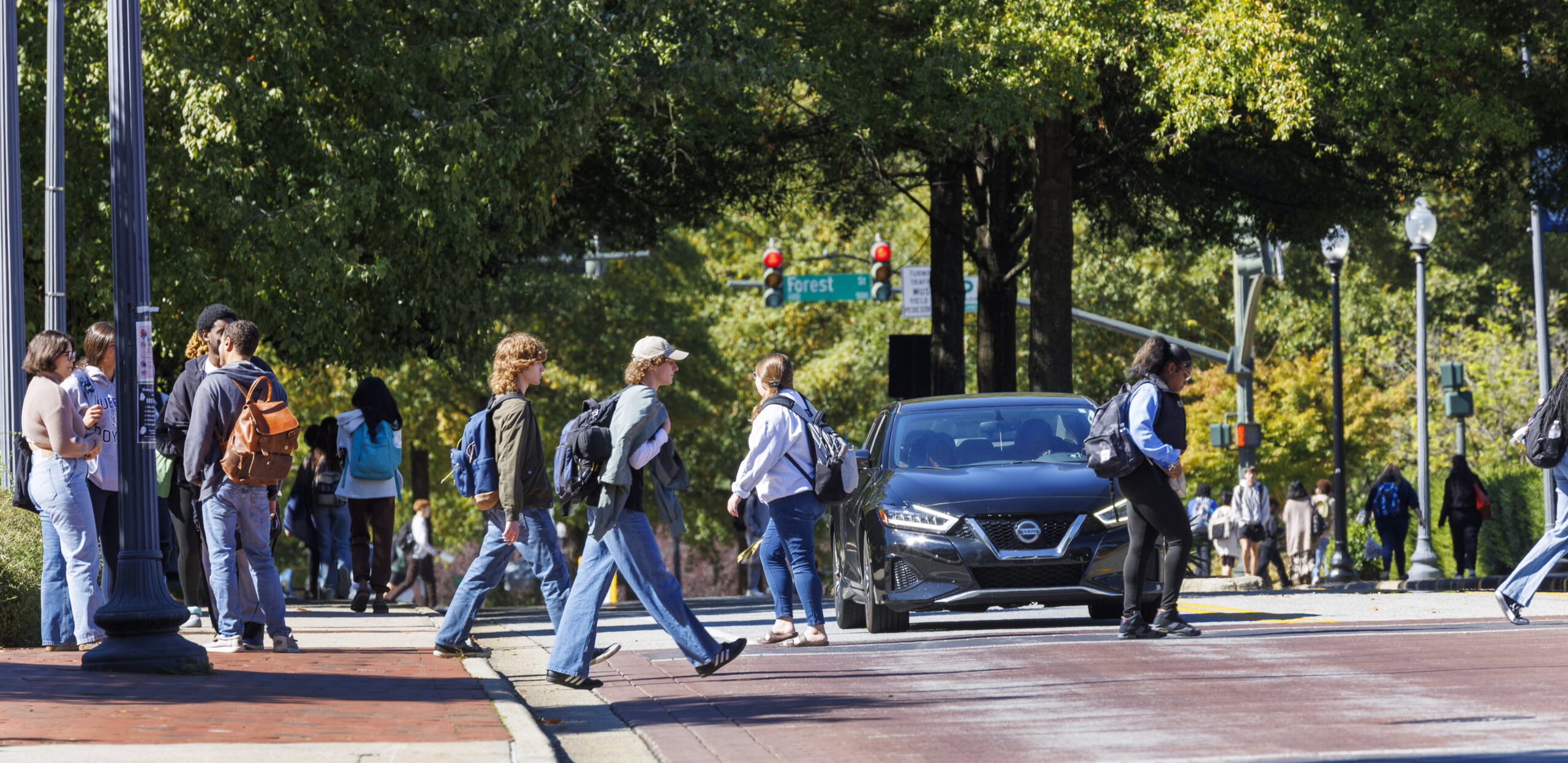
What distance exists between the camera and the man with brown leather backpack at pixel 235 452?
1027 cm

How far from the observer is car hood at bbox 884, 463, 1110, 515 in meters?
11.9

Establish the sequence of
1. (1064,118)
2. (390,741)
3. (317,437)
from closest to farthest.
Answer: (390,741), (317,437), (1064,118)

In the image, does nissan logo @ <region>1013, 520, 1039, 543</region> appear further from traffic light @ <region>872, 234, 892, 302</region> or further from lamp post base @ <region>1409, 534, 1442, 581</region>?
traffic light @ <region>872, 234, 892, 302</region>

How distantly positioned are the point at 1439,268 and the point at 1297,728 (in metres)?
39.2

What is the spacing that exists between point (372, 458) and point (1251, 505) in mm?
17258

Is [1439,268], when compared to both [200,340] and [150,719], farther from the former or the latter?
[150,719]

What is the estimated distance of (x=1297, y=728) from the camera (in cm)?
711

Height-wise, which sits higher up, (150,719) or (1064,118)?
(1064,118)

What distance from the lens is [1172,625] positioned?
11.3 m

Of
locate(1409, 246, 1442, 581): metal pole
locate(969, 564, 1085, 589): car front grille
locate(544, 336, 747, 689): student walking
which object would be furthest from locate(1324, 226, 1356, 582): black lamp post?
locate(544, 336, 747, 689): student walking

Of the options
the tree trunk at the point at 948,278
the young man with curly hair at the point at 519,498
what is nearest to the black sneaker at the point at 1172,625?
the young man with curly hair at the point at 519,498

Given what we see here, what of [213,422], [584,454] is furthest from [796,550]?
[213,422]

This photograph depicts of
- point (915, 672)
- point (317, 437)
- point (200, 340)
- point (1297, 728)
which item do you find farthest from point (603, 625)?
point (1297, 728)

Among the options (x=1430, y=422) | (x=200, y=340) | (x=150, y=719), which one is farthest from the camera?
(x=1430, y=422)
